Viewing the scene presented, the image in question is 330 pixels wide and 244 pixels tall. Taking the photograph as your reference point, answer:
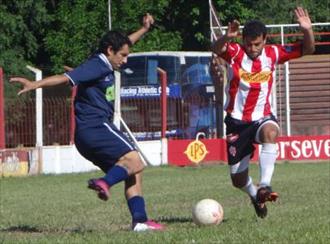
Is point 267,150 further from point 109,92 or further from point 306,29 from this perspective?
point 109,92

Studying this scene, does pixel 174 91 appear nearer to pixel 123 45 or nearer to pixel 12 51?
pixel 12 51

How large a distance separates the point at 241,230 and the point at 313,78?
23.8m

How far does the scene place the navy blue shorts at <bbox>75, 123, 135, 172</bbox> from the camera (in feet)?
29.6

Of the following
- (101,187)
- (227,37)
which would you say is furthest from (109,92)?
(227,37)

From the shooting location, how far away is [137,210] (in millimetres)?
9086

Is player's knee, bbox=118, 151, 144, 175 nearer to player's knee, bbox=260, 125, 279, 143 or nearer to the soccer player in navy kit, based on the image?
the soccer player in navy kit

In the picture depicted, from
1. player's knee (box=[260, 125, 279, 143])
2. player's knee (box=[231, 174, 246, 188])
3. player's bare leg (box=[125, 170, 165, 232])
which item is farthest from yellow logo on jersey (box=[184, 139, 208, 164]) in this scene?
player's bare leg (box=[125, 170, 165, 232])

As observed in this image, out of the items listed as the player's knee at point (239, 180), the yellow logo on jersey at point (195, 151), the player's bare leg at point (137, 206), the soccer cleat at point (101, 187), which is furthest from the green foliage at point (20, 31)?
the soccer cleat at point (101, 187)

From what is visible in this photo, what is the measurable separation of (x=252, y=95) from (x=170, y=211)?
2099 mm

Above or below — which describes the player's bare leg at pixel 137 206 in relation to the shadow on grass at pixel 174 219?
above

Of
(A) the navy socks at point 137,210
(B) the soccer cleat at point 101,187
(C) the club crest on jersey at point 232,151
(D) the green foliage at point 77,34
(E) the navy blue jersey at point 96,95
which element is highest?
(D) the green foliage at point 77,34

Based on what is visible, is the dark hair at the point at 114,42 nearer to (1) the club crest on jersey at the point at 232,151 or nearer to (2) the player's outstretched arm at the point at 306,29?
(1) the club crest on jersey at the point at 232,151

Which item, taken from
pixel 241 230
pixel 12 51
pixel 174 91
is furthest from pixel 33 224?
pixel 12 51

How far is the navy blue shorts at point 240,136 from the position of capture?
10039 mm
